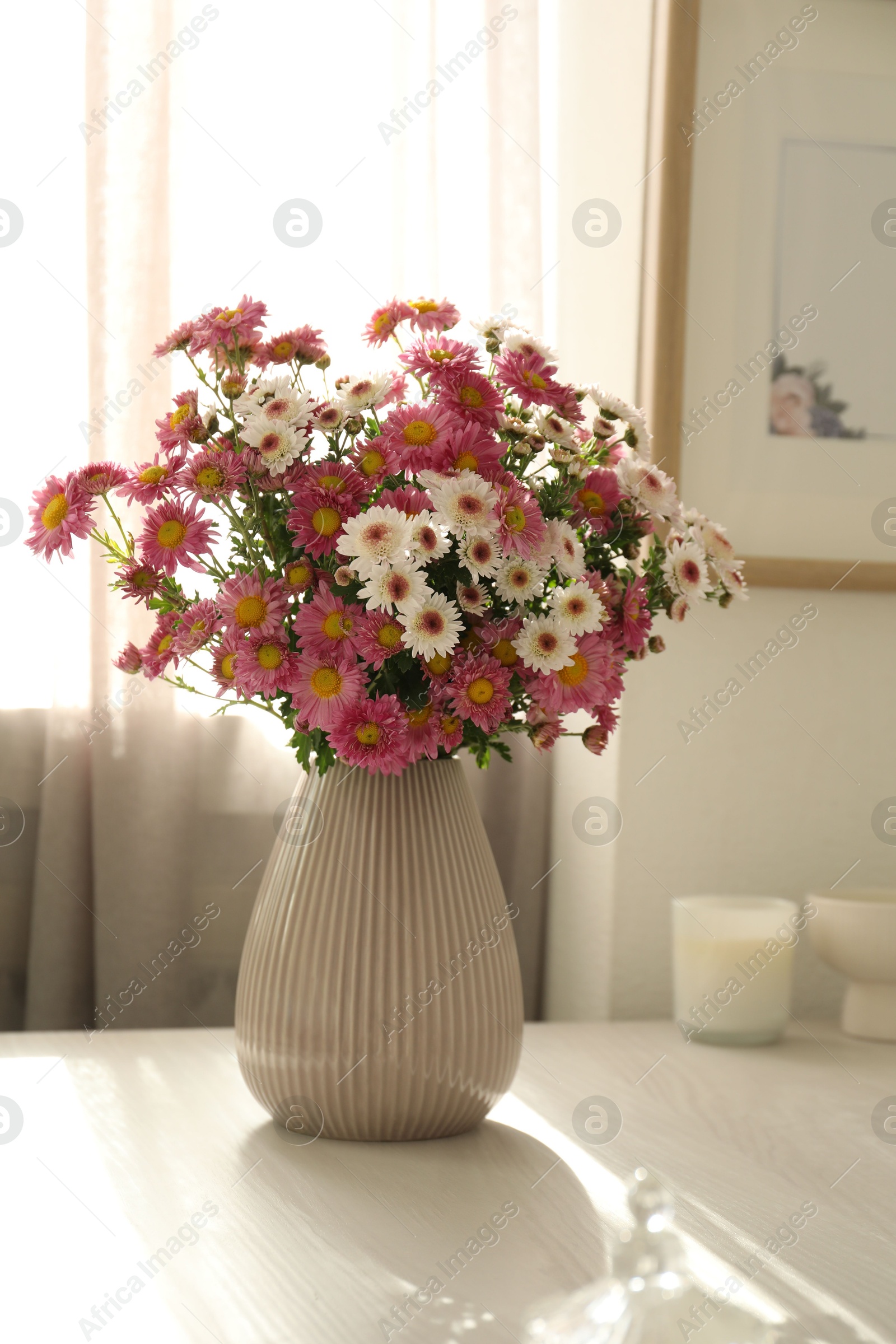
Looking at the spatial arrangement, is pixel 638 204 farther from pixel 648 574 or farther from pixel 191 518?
pixel 191 518

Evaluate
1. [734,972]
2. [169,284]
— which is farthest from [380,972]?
[169,284]

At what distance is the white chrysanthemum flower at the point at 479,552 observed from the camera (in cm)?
74

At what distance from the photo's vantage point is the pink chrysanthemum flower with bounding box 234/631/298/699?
0.75 m

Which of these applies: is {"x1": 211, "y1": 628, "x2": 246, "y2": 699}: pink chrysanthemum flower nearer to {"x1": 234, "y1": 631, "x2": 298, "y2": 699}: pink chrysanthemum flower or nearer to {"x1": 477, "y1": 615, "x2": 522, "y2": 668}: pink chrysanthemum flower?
{"x1": 234, "y1": 631, "x2": 298, "y2": 699}: pink chrysanthemum flower

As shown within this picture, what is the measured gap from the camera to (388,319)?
83 cm

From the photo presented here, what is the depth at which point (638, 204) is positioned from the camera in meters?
1.33

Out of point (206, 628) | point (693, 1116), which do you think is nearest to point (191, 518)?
point (206, 628)

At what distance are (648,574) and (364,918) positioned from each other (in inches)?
11.9

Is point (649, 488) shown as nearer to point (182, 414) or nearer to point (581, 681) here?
point (581, 681)

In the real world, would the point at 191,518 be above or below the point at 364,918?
above

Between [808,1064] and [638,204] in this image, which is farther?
[638,204]

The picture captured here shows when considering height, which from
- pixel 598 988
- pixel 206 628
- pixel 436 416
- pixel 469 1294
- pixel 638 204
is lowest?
pixel 598 988

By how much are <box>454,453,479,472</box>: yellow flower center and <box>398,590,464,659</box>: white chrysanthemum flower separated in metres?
0.08

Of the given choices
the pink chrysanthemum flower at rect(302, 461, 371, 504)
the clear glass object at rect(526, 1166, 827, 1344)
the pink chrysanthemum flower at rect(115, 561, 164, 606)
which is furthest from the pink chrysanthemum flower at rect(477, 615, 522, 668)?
the clear glass object at rect(526, 1166, 827, 1344)
